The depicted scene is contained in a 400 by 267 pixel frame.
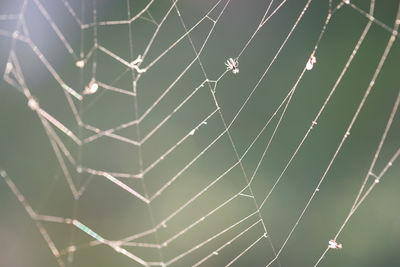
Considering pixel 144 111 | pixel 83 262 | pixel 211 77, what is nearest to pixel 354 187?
pixel 211 77

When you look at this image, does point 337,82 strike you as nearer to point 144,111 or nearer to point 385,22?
point 385,22

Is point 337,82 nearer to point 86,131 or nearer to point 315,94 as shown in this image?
point 315,94

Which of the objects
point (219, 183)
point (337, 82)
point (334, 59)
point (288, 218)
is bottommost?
point (288, 218)

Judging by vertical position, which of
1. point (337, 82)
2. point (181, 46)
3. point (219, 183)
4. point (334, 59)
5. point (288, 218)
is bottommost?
point (288, 218)

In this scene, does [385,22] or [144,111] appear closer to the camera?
[385,22]

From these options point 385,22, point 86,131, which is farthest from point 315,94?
point 86,131

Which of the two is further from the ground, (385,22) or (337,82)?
(385,22)
